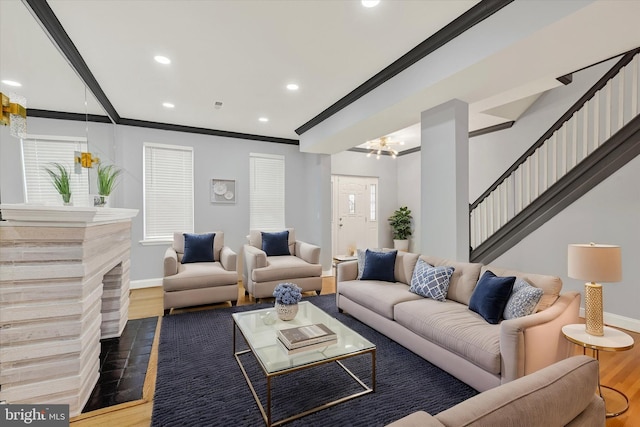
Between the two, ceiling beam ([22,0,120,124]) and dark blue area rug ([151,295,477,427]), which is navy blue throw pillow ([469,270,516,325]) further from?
ceiling beam ([22,0,120,124])

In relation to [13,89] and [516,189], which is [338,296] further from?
[13,89]

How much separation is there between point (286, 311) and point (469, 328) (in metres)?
1.36

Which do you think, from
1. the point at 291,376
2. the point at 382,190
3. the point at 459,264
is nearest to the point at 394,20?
the point at 459,264

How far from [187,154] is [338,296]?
3546 mm

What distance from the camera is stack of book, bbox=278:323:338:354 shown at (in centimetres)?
197

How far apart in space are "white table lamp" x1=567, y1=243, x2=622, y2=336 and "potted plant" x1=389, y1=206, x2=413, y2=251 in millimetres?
5192

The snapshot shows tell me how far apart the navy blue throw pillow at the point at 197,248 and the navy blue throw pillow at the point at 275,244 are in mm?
803

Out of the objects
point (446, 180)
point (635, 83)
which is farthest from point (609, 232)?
point (446, 180)

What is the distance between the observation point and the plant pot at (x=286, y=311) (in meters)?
2.43

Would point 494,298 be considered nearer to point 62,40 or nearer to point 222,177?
point 62,40

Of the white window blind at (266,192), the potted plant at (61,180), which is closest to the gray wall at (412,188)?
the white window blind at (266,192)

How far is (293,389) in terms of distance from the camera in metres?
2.12

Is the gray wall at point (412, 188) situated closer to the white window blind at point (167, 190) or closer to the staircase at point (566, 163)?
the staircase at point (566, 163)

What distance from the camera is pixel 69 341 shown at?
6.03ft
